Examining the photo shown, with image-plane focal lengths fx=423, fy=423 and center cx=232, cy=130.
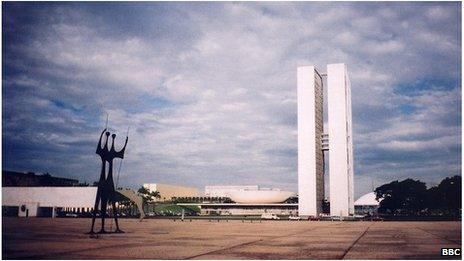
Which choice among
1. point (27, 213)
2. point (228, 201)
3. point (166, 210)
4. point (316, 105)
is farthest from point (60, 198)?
point (228, 201)

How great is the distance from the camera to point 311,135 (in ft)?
331

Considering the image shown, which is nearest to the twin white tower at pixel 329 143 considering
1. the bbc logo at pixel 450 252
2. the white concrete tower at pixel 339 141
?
the white concrete tower at pixel 339 141

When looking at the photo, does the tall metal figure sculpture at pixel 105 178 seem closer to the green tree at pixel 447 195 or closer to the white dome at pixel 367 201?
the green tree at pixel 447 195

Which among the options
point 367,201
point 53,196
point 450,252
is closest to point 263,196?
point 367,201

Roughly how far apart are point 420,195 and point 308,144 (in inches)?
1093

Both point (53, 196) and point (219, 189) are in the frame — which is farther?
point (219, 189)

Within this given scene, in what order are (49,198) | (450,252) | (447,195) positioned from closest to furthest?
(450,252), (447,195), (49,198)

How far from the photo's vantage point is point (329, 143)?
9969cm

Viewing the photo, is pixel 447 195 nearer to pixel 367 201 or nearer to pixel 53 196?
pixel 53 196

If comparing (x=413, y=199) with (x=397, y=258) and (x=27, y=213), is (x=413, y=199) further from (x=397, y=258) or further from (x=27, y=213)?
(x=397, y=258)

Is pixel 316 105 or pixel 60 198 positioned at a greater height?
pixel 316 105

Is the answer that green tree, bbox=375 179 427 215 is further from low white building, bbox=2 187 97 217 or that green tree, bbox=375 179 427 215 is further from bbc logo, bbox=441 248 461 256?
bbc logo, bbox=441 248 461 256

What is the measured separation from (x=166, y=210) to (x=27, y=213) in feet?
212

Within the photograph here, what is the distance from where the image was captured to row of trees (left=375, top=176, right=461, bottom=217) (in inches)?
3457
